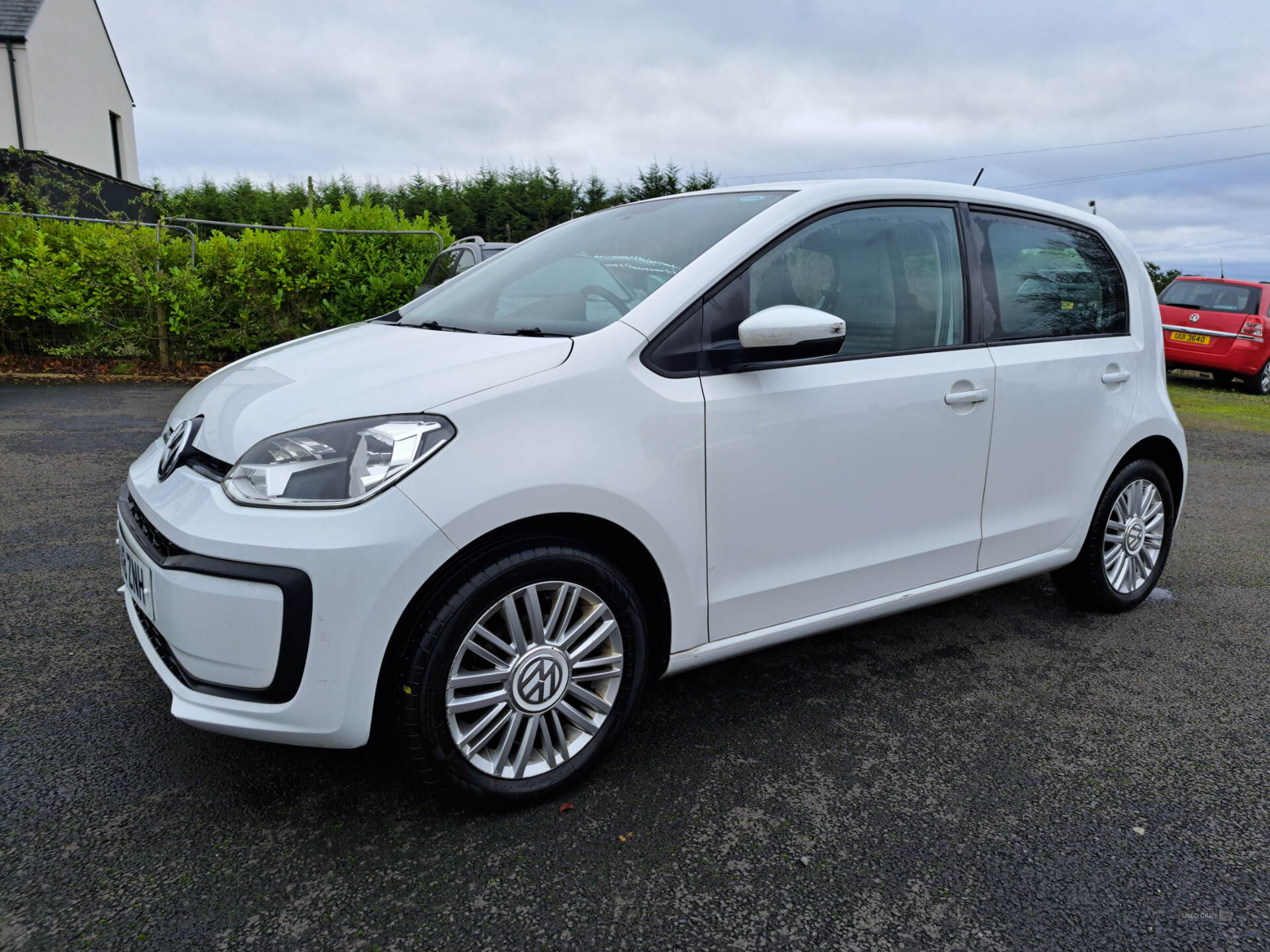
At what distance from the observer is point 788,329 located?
2363 mm

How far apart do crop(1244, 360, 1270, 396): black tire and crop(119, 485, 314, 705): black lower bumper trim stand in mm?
14804

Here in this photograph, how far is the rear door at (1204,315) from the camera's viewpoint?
12627mm

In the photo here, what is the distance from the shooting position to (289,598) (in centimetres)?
192

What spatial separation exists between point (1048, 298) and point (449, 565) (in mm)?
2585

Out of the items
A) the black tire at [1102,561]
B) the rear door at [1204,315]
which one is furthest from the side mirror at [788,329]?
the rear door at [1204,315]

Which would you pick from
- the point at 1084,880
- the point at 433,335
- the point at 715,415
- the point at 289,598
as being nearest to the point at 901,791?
the point at 1084,880

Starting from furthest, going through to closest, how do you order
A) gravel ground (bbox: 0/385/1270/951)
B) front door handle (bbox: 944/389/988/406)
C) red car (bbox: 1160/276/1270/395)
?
red car (bbox: 1160/276/1270/395) < front door handle (bbox: 944/389/988/406) < gravel ground (bbox: 0/385/1270/951)

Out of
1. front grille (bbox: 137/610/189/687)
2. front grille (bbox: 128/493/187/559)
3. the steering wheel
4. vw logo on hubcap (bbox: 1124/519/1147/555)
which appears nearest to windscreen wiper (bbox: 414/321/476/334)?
the steering wheel

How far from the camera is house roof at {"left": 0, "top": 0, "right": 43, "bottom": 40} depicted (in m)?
21.6

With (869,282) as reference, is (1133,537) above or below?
below

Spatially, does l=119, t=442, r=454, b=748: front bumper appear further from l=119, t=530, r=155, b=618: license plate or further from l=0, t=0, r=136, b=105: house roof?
l=0, t=0, r=136, b=105: house roof

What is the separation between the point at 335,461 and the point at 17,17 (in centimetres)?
2775

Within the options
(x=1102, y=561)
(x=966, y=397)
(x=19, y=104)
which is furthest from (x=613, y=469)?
(x=19, y=104)

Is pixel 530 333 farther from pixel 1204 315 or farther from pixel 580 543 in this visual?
pixel 1204 315
